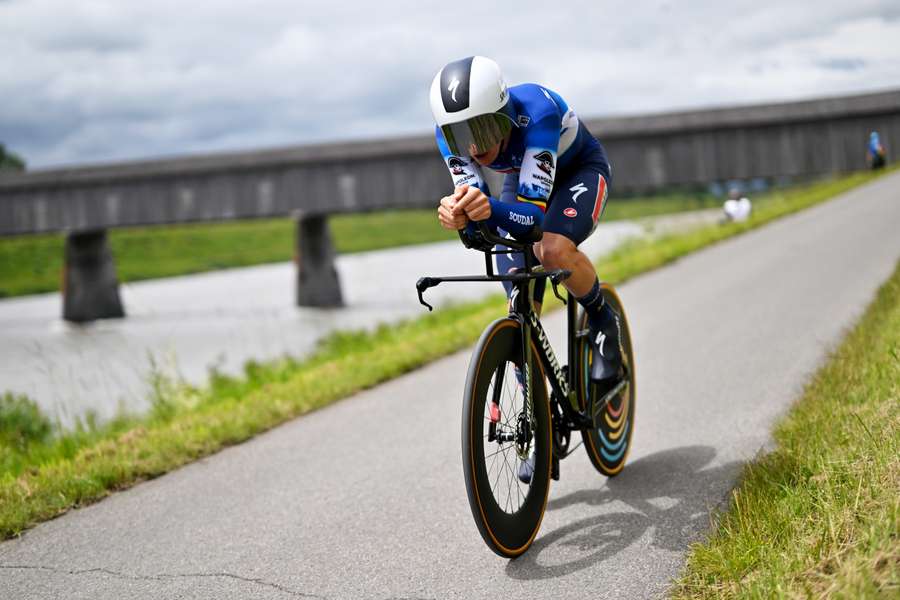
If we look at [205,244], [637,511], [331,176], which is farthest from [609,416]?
[205,244]

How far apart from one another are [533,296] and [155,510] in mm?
2374

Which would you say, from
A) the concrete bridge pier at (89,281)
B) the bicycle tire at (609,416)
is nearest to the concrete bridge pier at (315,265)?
the concrete bridge pier at (89,281)

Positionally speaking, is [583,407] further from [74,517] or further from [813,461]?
[74,517]

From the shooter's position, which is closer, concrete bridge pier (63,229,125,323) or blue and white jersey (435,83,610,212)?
blue and white jersey (435,83,610,212)

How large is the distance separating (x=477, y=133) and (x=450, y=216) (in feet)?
1.57

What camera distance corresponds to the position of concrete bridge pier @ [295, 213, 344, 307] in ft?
128

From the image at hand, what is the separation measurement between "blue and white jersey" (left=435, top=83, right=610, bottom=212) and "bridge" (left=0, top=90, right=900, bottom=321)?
30.0 m

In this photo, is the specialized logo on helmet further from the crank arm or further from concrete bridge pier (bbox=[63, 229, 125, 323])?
concrete bridge pier (bbox=[63, 229, 125, 323])

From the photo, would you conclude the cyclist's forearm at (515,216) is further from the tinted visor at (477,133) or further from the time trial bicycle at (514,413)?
the tinted visor at (477,133)

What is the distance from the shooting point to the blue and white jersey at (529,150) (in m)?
3.66

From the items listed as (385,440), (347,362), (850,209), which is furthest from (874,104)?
(385,440)

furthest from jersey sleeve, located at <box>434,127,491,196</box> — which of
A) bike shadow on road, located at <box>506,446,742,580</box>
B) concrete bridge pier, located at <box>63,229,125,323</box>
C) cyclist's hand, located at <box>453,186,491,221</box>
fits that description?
concrete bridge pier, located at <box>63,229,125,323</box>

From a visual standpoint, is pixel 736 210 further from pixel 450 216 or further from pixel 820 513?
pixel 450 216

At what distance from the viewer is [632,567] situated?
3.55 metres
